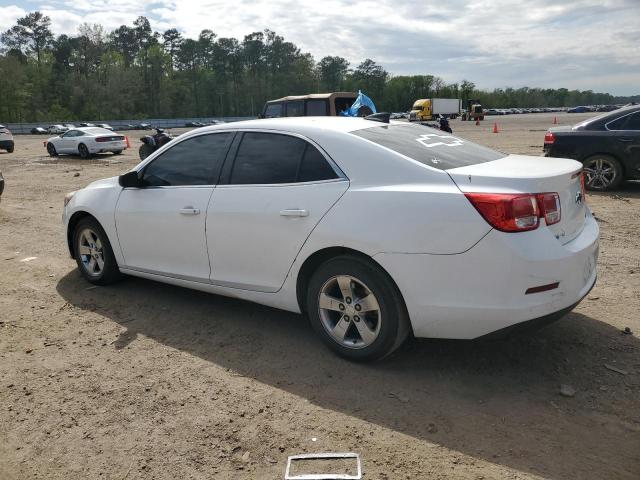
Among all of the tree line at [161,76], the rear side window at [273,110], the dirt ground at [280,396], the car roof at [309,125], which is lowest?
the dirt ground at [280,396]

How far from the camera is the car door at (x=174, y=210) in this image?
4230 millimetres

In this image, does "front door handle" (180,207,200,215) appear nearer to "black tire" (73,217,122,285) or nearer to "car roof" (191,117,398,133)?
"car roof" (191,117,398,133)

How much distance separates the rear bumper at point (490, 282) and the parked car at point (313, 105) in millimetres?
11477

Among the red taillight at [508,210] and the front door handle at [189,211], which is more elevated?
the red taillight at [508,210]

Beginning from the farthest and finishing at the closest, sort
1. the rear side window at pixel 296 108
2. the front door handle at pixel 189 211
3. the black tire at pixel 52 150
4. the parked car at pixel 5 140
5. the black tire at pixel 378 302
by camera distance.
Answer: the parked car at pixel 5 140 → the black tire at pixel 52 150 → the rear side window at pixel 296 108 → the front door handle at pixel 189 211 → the black tire at pixel 378 302

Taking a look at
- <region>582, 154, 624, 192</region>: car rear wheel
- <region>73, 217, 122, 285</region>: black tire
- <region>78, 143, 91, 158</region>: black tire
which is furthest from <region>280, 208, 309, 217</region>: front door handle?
<region>78, 143, 91, 158</region>: black tire

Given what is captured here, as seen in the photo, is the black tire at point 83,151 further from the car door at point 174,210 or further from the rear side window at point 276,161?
the rear side window at point 276,161

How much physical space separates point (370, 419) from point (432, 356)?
0.87m

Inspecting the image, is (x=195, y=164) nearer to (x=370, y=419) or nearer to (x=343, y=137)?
(x=343, y=137)

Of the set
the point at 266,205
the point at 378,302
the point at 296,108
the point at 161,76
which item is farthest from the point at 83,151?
the point at 161,76

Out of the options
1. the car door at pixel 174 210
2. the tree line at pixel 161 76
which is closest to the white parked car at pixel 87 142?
the car door at pixel 174 210

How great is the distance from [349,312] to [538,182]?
1.39 metres

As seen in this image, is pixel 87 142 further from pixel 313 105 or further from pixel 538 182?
pixel 538 182

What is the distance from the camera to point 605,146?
952cm
